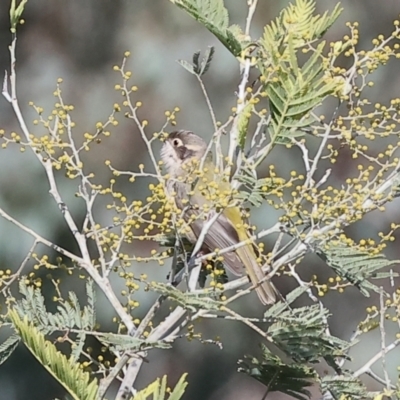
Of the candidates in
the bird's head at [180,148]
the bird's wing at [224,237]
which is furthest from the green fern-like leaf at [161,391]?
the bird's head at [180,148]

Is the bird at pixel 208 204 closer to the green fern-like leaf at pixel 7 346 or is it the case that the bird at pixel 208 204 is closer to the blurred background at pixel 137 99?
the green fern-like leaf at pixel 7 346

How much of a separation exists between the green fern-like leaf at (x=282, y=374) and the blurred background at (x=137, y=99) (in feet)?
5.01

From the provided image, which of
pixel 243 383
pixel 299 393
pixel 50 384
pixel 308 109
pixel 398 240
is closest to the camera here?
pixel 308 109

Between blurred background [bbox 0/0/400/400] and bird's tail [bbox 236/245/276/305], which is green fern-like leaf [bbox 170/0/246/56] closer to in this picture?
bird's tail [bbox 236/245/276/305]

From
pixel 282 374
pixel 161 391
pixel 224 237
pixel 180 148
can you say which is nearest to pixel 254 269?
pixel 282 374

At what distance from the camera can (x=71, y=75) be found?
2.93 m

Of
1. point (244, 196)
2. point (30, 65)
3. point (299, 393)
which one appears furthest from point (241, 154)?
point (30, 65)

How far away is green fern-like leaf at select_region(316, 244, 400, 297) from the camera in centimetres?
90

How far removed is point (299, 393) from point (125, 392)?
0.78 ft

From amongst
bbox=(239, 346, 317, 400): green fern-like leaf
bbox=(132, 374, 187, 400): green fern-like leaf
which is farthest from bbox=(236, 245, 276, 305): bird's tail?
bbox=(132, 374, 187, 400): green fern-like leaf

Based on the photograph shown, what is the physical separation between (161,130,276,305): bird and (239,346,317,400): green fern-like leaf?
9cm

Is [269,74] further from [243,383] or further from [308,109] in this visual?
[243,383]

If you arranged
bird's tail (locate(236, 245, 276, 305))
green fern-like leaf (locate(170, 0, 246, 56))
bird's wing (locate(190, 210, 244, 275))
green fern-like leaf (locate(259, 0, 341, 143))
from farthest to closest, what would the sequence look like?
1. bird's wing (locate(190, 210, 244, 275))
2. bird's tail (locate(236, 245, 276, 305))
3. green fern-like leaf (locate(170, 0, 246, 56))
4. green fern-like leaf (locate(259, 0, 341, 143))

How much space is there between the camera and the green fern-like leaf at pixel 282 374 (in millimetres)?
909
